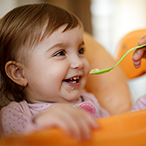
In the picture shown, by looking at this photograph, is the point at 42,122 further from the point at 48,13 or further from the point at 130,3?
the point at 130,3

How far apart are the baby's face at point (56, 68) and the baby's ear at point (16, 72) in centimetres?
2

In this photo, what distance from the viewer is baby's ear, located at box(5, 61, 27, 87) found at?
734mm

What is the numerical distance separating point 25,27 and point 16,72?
17 centimetres

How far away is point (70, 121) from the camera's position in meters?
0.32

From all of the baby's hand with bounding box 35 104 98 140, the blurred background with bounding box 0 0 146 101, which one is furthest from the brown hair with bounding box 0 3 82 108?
the blurred background with bounding box 0 0 146 101

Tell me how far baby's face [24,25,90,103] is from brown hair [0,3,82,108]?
30 millimetres

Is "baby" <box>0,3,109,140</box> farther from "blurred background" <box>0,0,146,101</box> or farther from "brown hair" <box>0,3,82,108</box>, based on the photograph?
"blurred background" <box>0,0,146,101</box>

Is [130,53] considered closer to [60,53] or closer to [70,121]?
[60,53]

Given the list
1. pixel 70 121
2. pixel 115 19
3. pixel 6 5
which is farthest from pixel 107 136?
pixel 115 19

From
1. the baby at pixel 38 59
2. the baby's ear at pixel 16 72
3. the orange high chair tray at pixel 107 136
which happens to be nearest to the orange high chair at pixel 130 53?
the baby at pixel 38 59

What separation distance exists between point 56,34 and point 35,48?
90 millimetres

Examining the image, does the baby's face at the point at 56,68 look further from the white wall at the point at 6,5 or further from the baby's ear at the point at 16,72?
the white wall at the point at 6,5

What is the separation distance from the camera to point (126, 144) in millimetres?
330

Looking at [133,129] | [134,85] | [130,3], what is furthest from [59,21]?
[130,3]
